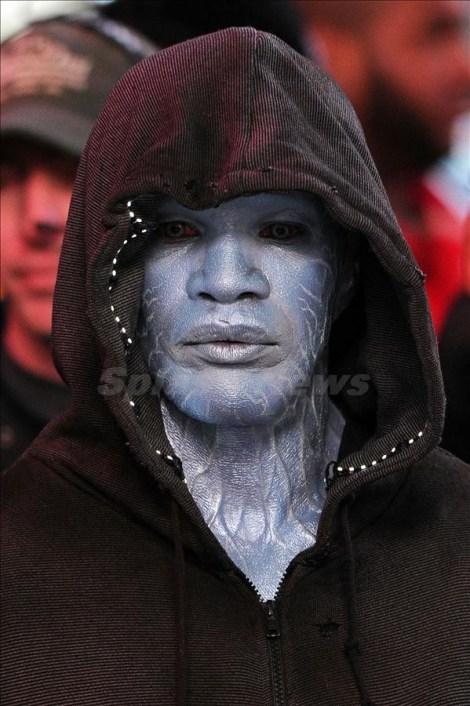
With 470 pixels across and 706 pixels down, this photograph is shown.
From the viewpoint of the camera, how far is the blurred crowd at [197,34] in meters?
2.35

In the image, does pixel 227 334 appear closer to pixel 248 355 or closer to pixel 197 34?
pixel 248 355

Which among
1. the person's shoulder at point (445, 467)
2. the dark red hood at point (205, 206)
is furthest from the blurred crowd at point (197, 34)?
the dark red hood at point (205, 206)

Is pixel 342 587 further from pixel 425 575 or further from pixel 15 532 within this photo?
pixel 15 532

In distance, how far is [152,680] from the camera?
1422 millimetres

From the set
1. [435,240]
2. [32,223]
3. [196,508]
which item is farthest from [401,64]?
[196,508]

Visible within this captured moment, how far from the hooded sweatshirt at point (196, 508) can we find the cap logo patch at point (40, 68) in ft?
2.48

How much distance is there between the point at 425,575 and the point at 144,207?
2.08ft

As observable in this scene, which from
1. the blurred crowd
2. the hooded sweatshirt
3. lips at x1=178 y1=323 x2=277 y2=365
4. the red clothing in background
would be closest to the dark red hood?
the hooded sweatshirt

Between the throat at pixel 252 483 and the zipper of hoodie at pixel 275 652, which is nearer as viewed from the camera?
the zipper of hoodie at pixel 275 652

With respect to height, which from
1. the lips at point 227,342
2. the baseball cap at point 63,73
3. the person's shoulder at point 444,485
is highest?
the baseball cap at point 63,73

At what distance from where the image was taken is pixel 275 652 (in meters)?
1.48

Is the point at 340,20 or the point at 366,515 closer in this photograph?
the point at 366,515

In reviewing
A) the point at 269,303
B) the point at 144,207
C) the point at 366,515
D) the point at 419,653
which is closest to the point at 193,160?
the point at 144,207

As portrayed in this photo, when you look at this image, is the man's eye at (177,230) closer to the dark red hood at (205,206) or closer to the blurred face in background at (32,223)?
the dark red hood at (205,206)
